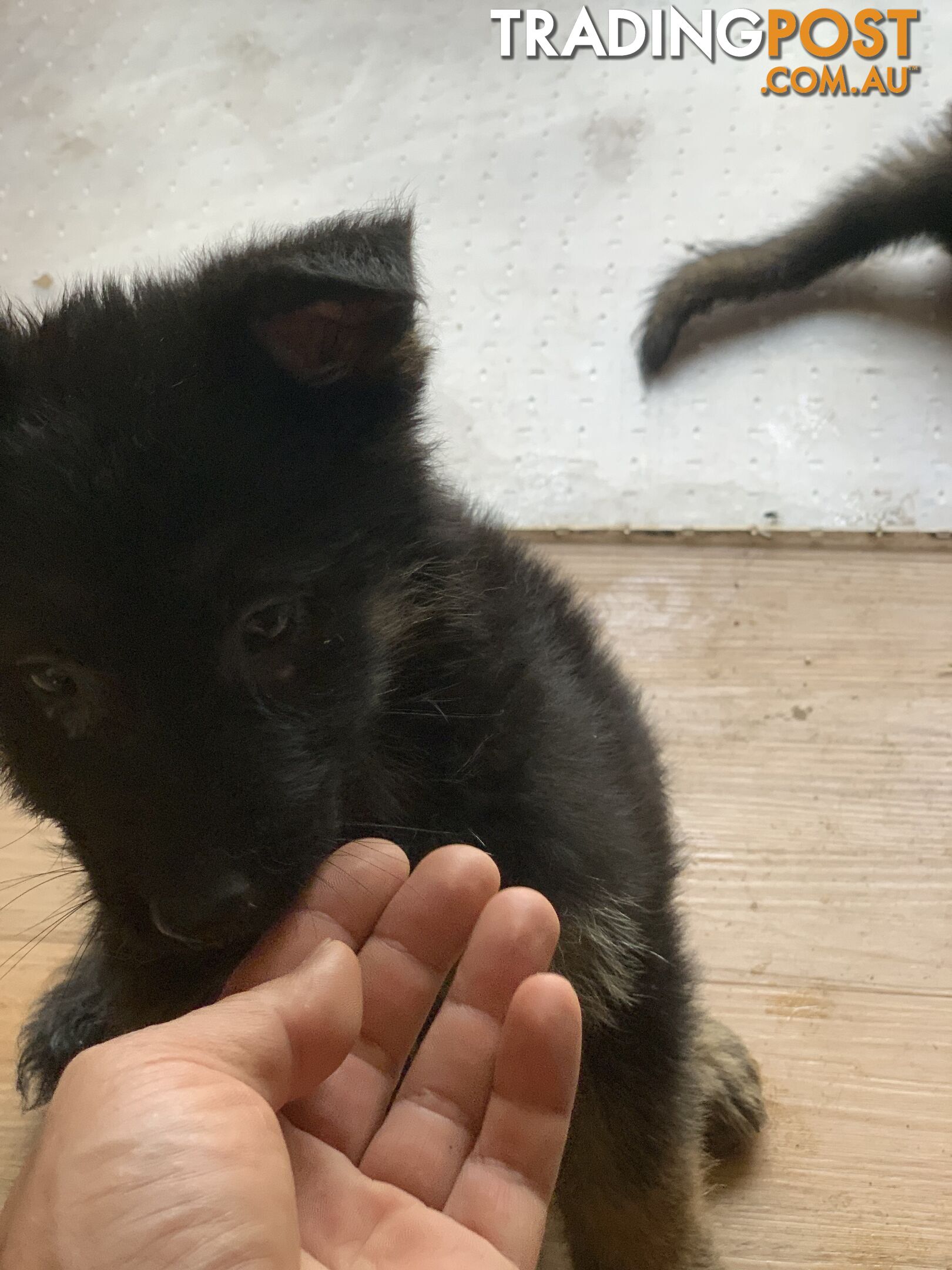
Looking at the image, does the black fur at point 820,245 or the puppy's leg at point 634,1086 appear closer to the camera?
the puppy's leg at point 634,1086

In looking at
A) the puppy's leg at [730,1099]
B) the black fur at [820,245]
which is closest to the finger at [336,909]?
the puppy's leg at [730,1099]

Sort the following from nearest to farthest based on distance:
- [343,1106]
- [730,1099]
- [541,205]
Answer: [343,1106], [730,1099], [541,205]

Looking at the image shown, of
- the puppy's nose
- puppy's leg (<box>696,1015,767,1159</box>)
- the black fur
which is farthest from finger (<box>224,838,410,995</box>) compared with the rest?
the black fur

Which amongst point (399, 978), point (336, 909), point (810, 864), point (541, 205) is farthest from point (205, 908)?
point (541, 205)

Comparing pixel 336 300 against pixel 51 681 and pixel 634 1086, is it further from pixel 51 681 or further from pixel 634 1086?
pixel 634 1086

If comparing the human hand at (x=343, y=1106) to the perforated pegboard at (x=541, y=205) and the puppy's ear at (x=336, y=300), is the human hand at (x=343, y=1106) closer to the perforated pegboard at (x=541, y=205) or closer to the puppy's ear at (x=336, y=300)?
the puppy's ear at (x=336, y=300)

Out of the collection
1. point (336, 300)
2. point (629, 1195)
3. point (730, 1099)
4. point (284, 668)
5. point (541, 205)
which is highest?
point (336, 300)
